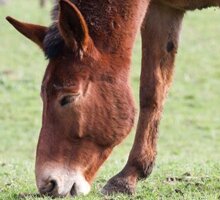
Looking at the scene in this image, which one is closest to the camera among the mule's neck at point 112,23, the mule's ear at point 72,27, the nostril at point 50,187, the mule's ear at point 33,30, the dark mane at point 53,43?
the mule's ear at point 72,27

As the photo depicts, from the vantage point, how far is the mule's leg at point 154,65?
722 cm

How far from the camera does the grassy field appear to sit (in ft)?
23.4

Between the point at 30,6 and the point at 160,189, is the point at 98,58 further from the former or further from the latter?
the point at 30,6

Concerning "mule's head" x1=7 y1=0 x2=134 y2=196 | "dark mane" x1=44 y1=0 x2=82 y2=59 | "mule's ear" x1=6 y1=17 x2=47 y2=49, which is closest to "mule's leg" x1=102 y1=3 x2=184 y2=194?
"mule's head" x1=7 y1=0 x2=134 y2=196

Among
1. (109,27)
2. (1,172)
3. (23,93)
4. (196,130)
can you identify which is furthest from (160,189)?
(23,93)

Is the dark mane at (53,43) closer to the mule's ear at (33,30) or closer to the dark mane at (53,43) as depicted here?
the dark mane at (53,43)

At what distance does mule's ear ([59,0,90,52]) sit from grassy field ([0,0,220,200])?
129 centimetres

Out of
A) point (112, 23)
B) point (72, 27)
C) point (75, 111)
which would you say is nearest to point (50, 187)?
point (75, 111)

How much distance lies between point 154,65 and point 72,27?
62.7 inches

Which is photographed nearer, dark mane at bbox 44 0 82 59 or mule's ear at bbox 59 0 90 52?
mule's ear at bbox 59 0 90 52

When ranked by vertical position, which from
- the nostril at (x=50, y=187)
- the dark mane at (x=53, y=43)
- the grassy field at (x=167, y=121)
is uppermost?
the dark mane at (x=53, y=43)

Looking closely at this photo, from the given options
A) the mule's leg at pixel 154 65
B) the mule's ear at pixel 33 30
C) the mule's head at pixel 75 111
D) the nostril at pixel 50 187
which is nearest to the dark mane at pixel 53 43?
the mule's head at pixel 75 111

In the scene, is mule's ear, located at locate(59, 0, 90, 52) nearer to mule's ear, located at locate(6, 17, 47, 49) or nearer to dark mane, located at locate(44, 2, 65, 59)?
dark mane, located at locate(44, 2, 65, 59)

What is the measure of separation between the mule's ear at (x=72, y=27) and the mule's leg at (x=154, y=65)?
53.3 inches
